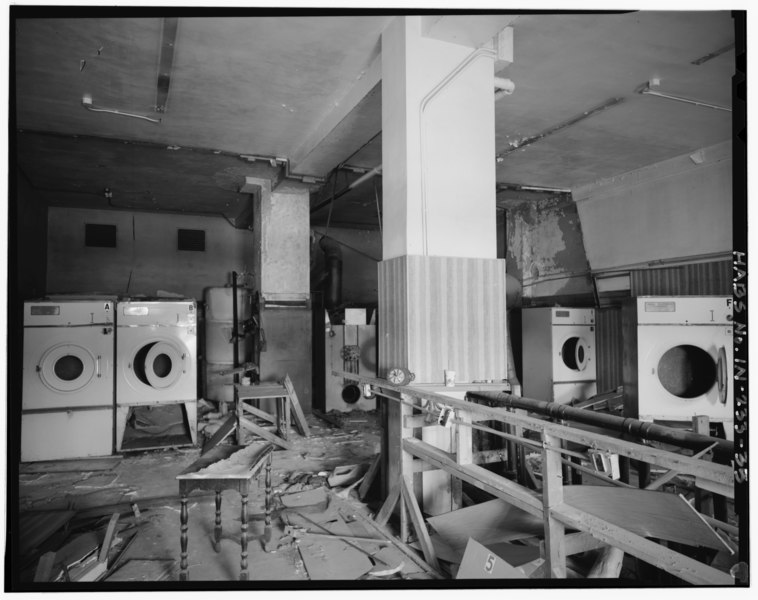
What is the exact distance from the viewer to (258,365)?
7453 millimetres

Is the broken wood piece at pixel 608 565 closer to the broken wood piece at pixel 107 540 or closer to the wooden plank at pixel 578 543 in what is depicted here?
the wooden plank at pixel 578 543

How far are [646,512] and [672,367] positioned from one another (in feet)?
12.8

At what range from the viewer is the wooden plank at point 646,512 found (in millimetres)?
1916

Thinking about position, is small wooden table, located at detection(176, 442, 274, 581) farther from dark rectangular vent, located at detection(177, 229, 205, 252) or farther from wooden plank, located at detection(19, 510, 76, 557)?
dark rectangular vent, located at detection(177, 229, 205, 252)

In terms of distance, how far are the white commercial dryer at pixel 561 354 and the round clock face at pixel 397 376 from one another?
4.98 metres

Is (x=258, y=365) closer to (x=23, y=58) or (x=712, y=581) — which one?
(x=23, y=58)

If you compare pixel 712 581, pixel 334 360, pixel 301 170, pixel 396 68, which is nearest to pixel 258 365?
pixel 334 360

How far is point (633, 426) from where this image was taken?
7.19 ft

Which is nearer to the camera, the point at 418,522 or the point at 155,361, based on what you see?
the point at 418,522

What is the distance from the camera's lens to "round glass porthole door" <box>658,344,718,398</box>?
5328 mm

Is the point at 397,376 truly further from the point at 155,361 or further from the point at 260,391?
the point at 155,361

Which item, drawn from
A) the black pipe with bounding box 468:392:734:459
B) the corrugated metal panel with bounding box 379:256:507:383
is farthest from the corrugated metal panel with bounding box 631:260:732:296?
the black pipe with bounding box 468:392:734:459

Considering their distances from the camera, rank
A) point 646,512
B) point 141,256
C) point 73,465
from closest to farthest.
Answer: point 646,512 < point 73,465 < point 141,256

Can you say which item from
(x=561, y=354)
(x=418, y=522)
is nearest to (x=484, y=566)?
(x=418, y=522)
